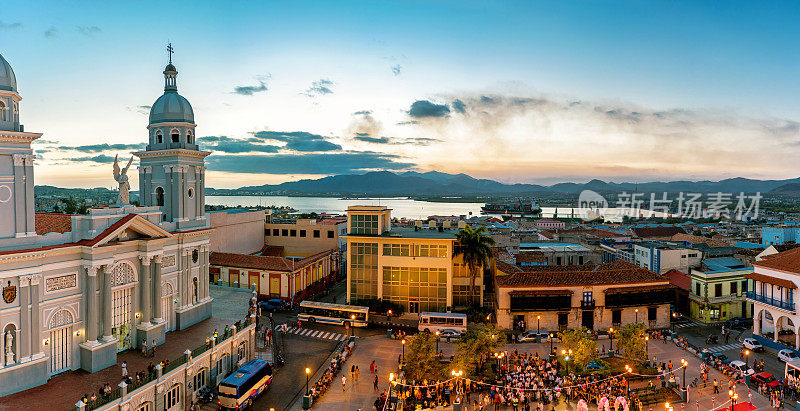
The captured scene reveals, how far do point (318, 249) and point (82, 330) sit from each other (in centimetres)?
4074

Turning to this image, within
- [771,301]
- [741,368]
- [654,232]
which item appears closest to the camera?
[741,368]

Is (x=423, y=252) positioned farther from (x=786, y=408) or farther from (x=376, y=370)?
(x=786, y=408)

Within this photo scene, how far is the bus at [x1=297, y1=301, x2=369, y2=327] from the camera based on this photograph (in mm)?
42438

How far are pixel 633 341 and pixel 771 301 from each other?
17.5 meters

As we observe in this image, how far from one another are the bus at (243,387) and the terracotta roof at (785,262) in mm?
42055

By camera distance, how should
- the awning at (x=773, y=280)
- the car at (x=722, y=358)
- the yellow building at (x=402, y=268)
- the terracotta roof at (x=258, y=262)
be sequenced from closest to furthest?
the car at (x=722, y=358) < the awning at (x=773, y=280) < the yellow building at (x=402, y=268) < the terracotta roof at (x=258, y=262)

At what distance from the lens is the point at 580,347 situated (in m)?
28.9

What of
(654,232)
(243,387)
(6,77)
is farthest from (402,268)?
(654,232)

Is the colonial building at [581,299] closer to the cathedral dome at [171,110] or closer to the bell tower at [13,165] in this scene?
the cathedral dome at [171,110]

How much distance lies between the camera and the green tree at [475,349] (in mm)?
28758

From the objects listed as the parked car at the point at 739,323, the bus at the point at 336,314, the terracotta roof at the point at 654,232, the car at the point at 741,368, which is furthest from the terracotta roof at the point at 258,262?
the terracotta roof at the point at 654,232

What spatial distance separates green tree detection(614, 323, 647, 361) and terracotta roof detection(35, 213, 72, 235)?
1414 inches

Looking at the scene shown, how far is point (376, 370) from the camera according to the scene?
32.3m

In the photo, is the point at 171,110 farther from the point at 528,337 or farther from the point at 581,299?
the point at 581,299
